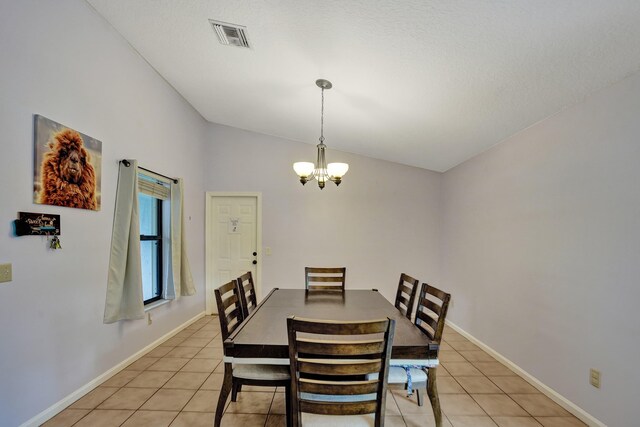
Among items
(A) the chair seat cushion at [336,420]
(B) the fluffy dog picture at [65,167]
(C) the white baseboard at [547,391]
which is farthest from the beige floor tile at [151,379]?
(C) the white baseboard at [547,391]

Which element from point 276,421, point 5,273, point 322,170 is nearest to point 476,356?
point 276,421

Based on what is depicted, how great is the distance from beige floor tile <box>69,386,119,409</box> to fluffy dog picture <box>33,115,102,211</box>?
1.50 metres

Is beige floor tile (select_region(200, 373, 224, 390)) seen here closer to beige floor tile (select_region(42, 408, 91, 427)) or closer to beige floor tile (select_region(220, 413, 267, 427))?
beige floor tile (select_region(220, 413, 267, 427))

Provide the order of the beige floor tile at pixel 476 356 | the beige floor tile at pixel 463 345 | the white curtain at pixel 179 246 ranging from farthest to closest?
the white curtain at pixel 179 246 → the beige floor tile at pixel 463 345 → the beige floor tile at pixel 476 356

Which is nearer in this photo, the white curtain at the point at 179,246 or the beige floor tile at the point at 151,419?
the beige floor tile at the point at 151,419

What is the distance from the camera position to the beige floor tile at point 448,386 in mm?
2480

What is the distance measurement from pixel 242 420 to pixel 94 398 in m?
1.26

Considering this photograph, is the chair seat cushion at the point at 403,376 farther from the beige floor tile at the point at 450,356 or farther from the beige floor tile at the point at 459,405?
the beige floor tile at the point at 450,356

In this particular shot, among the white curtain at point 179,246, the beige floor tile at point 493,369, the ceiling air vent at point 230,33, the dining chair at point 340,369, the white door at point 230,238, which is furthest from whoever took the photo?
the white door at point 230,238

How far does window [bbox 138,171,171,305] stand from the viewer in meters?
3.42

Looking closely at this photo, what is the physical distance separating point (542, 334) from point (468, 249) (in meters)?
1.40

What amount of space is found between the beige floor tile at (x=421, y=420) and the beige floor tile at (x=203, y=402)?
55.7 inches

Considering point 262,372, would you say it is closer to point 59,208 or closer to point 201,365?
point 201,365

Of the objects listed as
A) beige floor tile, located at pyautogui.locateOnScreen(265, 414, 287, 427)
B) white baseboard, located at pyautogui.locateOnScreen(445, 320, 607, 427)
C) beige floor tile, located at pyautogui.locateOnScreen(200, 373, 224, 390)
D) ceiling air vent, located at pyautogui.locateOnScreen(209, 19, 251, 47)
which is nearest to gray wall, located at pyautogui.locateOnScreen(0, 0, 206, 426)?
beige floor tile, located at pyautogui.locateOnScreen(200, 373, 224, 390)
